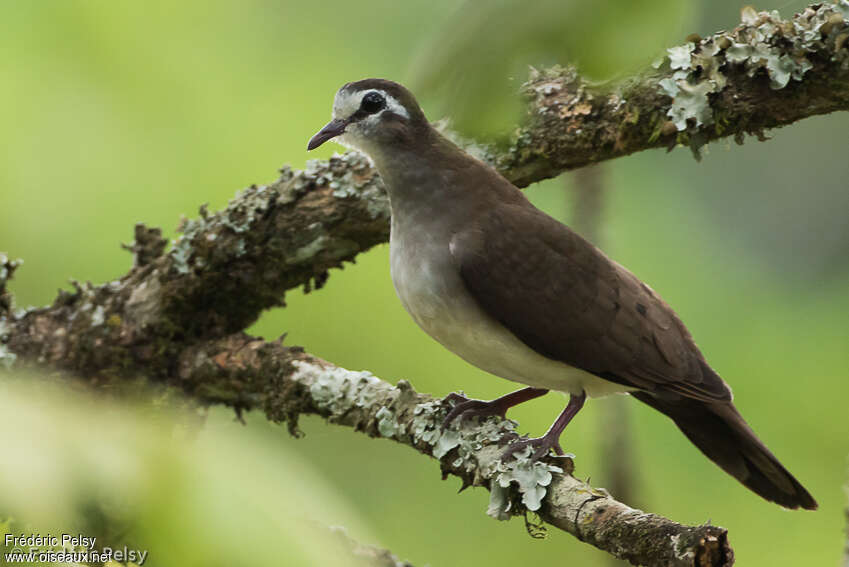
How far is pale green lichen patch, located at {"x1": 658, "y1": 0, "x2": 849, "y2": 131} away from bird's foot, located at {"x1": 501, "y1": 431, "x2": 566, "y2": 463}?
3.82 feet

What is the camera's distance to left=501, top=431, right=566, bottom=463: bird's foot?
299cm

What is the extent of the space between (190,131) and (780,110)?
3.38 m

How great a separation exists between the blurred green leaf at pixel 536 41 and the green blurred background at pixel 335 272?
12.9ft

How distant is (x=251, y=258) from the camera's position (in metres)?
4.15

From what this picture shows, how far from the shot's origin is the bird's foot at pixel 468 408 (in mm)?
3357

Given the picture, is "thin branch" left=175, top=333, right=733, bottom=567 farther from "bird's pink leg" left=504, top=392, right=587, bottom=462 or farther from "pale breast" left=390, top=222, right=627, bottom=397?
"pale breast" left=390, top=222, right=627, bottom=397

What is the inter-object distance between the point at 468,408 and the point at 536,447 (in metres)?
0.43

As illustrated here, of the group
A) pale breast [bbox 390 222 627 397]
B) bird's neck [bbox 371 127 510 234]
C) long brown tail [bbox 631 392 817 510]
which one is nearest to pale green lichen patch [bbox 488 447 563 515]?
pale breast [bbox 390 222 627 397]

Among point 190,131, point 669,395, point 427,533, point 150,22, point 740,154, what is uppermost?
point 740,154

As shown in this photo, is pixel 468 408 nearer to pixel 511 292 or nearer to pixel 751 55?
pixel 511 292

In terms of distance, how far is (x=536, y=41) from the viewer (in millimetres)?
791

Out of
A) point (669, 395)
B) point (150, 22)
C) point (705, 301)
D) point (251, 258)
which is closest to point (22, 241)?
point (150, 22)

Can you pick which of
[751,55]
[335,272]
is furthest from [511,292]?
[335,272]

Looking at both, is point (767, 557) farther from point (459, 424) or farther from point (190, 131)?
point (190, 131)
